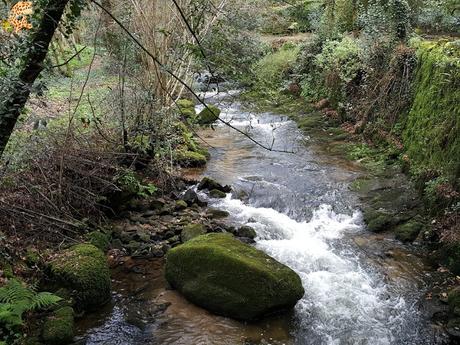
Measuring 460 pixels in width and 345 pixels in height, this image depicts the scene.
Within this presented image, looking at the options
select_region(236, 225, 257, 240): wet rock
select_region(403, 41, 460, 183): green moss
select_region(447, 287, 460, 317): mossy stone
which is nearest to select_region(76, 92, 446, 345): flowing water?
select_region(236, 225, 257, 240): wet rock

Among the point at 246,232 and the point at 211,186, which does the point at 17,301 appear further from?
the point at 211,186

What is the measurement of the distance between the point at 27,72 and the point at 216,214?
595 centimetres

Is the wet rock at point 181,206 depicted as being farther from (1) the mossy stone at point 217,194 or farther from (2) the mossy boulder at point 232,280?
(2) the mossy boulder at point 232,280

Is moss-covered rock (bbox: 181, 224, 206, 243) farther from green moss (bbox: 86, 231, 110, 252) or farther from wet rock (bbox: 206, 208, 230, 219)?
green moss (bbox: 86, 231, 110, 252)

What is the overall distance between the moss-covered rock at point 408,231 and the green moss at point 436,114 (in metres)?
1.08

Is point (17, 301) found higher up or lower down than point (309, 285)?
higher up

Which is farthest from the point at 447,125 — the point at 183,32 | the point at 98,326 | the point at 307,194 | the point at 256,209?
the point at 98,326

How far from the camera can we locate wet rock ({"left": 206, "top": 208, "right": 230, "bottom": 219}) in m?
9.07

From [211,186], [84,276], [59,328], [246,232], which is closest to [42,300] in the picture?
[59,328]

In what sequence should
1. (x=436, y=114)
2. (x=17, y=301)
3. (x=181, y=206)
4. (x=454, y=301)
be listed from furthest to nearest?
(x=436, y=114)
(x=181, y=206)
(x=454, y=301)
(x=17, y=301)

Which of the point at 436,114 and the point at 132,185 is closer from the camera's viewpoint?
the point at 132,185

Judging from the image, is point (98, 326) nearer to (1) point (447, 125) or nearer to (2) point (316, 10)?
(1) point (447, 125)

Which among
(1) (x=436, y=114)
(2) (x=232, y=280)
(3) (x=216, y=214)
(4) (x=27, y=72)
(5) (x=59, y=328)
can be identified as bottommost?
(5) (x=59, y=328)

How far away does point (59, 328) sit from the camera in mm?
5262
